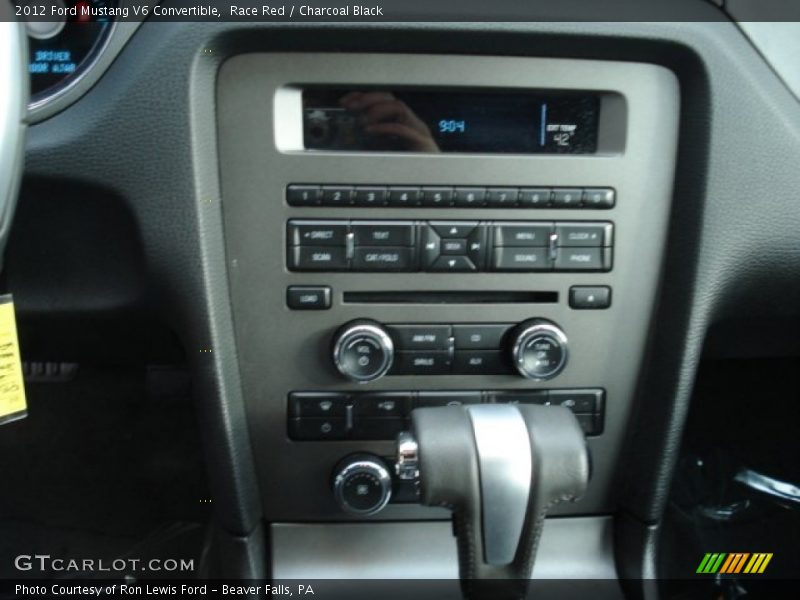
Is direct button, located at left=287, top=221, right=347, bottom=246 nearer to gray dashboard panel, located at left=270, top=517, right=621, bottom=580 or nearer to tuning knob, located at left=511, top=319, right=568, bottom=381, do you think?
tuning knob, located at left=511, top=319, right=568, bottom=381

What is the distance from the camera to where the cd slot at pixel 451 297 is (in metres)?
0.90

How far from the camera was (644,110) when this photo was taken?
88cm

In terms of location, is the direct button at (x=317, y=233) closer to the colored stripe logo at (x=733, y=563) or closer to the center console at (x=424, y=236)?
the center console at (x=424, y=236)

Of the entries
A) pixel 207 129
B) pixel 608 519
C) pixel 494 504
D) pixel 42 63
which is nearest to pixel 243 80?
pixel 207 129

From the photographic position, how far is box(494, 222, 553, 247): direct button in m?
0.88

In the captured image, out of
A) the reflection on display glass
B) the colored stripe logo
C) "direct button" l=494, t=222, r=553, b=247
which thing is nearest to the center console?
"direct button" l=494, t=222, r=553, b=247

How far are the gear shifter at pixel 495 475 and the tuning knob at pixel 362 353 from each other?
0.11 meters

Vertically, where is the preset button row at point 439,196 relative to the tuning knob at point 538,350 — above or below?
above

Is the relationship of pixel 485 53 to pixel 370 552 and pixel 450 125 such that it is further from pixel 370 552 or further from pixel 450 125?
pixel 370 552

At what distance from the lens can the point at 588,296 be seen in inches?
35.9

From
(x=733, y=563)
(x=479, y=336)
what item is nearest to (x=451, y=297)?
(x=479, y=336)

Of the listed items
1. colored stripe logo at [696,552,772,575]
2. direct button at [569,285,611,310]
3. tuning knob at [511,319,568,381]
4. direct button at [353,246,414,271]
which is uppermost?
direct button at [353,246,414,271]

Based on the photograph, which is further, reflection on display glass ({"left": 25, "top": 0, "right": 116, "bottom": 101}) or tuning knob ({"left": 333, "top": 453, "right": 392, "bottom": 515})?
tuning knob ({"left": 333, "top": 453, "right": 392, "bottom": 515})

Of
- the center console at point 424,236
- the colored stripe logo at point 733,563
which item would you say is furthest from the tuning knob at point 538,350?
the colored stripe logo at point 733,563
